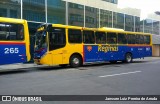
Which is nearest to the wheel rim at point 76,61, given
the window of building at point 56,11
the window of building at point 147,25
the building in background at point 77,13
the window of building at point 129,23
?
the building in background at point 77,13

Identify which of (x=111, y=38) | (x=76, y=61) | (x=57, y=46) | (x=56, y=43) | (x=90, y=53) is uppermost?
(x=111, y=38)

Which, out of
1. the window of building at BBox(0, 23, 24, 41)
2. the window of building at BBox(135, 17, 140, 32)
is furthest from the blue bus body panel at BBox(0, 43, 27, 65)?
the window of building at BBox(135, 17, 140, 32)

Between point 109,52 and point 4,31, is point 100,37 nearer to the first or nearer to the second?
point 109,52

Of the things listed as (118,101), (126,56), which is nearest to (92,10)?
(126,56)

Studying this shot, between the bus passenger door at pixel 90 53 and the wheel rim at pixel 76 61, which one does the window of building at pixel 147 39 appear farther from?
the wheel rim at pixel 76 61

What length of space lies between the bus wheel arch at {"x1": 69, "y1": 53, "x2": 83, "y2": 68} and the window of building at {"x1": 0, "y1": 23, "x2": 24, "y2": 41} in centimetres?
447

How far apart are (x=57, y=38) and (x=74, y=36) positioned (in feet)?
5.81

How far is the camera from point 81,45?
63.8ft

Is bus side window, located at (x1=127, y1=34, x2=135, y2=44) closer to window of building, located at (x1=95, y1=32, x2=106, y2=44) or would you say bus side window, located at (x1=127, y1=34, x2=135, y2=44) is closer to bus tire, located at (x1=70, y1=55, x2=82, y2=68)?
window of building, located at (x1=95, y1=32, x2=106, y2=44)

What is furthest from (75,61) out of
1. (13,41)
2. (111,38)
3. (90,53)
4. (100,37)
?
(13,41)

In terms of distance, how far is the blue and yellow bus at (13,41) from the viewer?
1491 centimetres

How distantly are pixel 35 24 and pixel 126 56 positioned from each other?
9180 mm

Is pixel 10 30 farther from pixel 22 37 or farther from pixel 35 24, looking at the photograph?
pixel 35 24

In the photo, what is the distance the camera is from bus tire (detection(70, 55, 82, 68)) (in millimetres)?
18712
